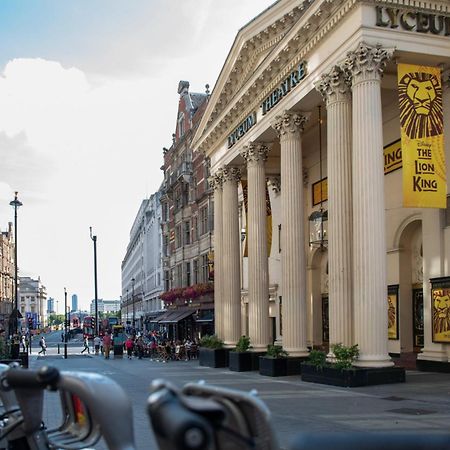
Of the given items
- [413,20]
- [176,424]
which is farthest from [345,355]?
[176,424]

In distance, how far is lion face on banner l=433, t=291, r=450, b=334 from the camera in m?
21.1

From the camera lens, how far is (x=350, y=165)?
20.2 metres

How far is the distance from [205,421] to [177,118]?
190 ft

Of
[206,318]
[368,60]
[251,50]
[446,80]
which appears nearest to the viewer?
[368,60]

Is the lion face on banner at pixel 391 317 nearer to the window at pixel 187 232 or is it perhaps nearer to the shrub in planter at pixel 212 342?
the shrub in planter at pixel 212 342

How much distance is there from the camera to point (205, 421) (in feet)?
8.57

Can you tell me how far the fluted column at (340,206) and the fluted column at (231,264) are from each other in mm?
11749

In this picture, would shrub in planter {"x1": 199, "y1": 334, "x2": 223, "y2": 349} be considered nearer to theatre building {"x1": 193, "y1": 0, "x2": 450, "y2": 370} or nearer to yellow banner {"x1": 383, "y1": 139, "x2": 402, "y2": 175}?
theatre building {"x1": 193, "y1": 0, "x2": 450, "y2": 370}

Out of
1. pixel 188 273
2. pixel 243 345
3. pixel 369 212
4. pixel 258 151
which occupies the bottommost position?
pixel 243 345

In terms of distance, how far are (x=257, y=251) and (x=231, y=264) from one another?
3957 millimetres

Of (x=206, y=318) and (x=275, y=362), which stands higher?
(x=206, y=318)

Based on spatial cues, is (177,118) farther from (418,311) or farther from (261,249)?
(418,311)

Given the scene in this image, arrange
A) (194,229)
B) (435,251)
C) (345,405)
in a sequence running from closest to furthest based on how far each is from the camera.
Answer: (345,405)
(435,251)
(194,229)

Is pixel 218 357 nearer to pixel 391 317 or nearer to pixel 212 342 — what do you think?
pixel 212 342
